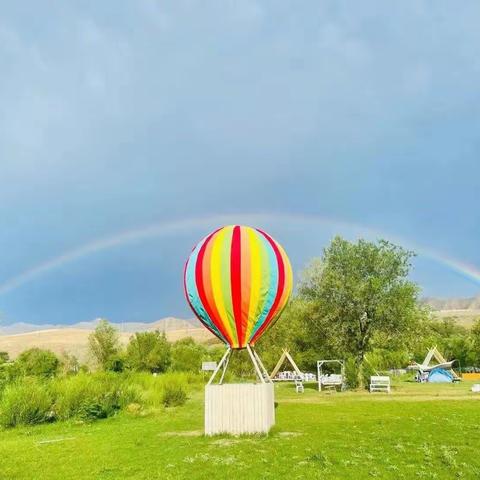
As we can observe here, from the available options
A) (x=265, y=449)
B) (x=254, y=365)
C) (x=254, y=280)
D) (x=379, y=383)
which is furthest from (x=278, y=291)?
(x=379, y=383)

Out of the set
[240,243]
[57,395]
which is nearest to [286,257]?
[240,243]

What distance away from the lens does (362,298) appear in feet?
106

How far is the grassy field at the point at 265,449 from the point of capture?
930 cm

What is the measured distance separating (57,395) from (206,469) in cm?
1237

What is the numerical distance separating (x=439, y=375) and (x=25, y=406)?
1521 inches

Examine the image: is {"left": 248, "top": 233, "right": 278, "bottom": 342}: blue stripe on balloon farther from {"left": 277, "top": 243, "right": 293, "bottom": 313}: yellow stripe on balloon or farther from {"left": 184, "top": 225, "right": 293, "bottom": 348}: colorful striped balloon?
{"left": 277, "top": 243, "right": 293, "bottom": 313}: yellow stripe on balloon

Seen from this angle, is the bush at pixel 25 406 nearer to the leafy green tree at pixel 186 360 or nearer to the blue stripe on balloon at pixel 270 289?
the blue stripe on balloon at pixel 270 289

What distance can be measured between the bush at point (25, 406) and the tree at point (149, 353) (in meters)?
31.3

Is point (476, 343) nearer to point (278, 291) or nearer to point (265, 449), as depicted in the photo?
point (278, 291)

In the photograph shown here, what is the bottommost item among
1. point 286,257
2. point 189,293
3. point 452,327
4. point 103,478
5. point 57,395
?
point 103,478

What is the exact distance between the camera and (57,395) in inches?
782

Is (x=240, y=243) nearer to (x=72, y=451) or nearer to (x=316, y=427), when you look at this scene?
(x=316, y=427)

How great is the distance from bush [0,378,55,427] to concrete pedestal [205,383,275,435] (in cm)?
828

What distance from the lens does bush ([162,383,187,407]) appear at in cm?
2352
